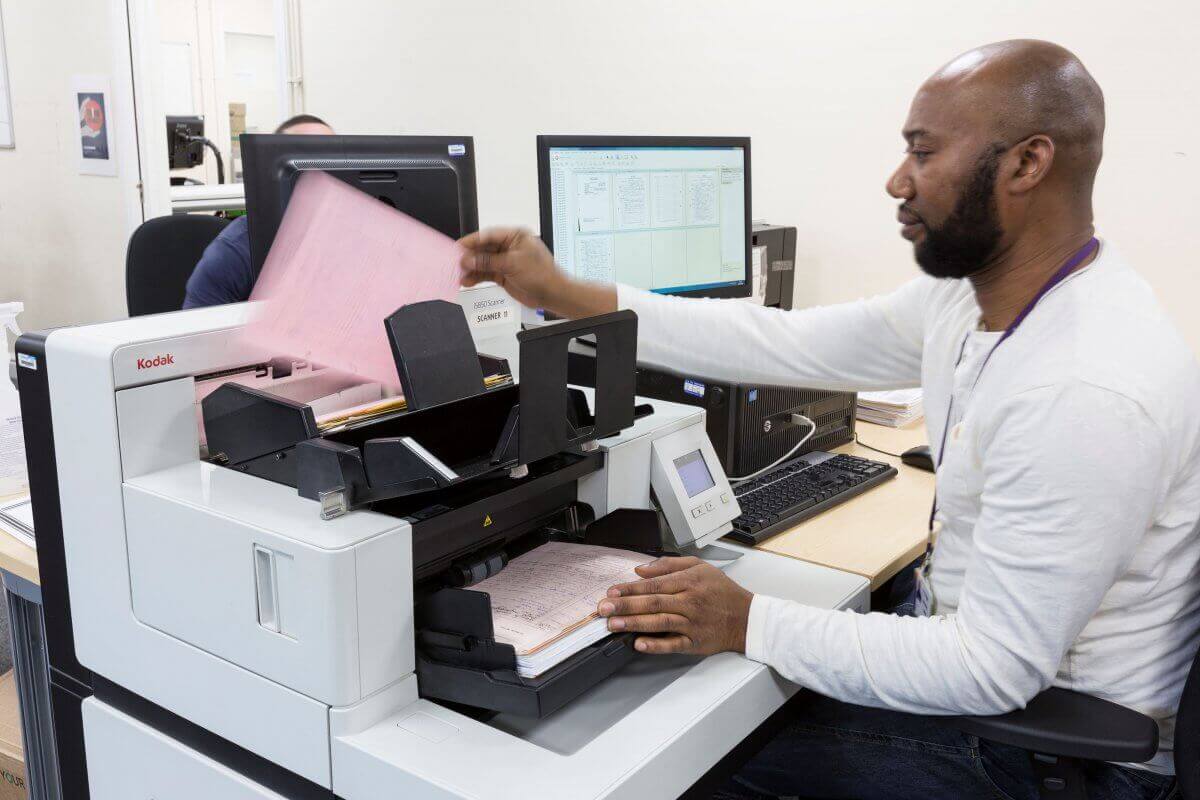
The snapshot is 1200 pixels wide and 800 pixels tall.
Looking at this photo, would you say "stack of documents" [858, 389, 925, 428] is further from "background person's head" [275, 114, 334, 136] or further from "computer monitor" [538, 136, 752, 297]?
"background person's head" [275, 114, 334, 136]

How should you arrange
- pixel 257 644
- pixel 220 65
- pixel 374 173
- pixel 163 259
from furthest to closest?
pixel 220 65 < pixel 163 259 < pixel 374 173 < pixel 257 644

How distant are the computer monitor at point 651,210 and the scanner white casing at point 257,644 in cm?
76

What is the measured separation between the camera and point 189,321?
112 cm

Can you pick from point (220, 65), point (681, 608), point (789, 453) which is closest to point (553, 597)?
point (681, 608)

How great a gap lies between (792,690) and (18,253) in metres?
4.03

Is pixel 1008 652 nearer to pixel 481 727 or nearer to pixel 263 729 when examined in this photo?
pixel 481 727

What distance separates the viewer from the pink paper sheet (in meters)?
1.07

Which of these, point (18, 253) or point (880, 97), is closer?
point (880, 97)

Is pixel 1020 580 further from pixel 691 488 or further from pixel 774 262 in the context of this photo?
pixel 774 262

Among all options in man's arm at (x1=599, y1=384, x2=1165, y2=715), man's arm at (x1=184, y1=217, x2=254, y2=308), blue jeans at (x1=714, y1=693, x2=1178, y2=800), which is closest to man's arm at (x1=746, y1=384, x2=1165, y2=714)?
man's arm at (x1=599, y1=384, x2=1165, y2=715)

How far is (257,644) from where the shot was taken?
3.12 feet

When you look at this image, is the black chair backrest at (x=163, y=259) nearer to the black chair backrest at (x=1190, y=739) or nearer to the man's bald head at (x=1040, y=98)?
the man's bald head at (x=1040, y=98)

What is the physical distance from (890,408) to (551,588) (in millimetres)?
1318

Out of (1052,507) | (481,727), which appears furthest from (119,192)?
(1052,507)
